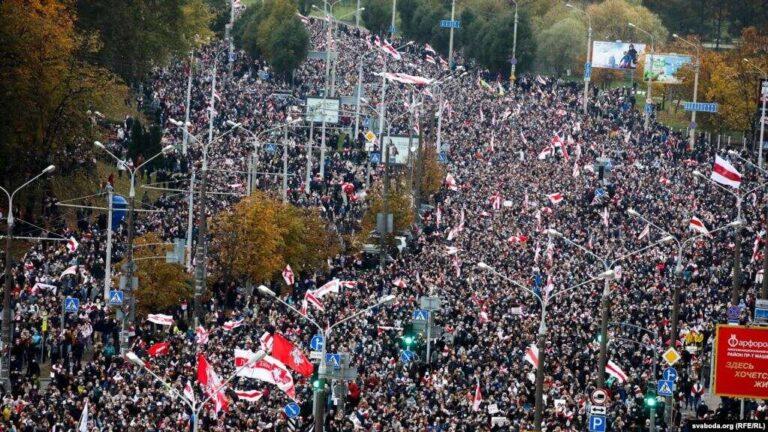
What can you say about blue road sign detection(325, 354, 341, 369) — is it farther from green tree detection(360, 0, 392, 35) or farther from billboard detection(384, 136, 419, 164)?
green tree detection(360, 0, 392, 35)

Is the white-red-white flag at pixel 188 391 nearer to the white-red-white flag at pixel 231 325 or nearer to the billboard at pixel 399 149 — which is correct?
the white-red-white flag at pixel 231 325

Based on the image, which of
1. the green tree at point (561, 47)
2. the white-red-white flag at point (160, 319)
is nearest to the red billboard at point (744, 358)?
the white-red-white flag at point (160, 319)

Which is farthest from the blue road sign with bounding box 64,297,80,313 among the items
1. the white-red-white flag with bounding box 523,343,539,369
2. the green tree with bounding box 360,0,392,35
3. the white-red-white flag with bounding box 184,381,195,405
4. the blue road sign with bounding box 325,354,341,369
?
the green tree with bounding box 360,0,392,35

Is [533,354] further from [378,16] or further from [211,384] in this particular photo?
[378,16]

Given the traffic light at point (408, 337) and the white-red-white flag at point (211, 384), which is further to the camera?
the traffic light at point (408, 337)

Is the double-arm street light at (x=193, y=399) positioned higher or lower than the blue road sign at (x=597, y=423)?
higher

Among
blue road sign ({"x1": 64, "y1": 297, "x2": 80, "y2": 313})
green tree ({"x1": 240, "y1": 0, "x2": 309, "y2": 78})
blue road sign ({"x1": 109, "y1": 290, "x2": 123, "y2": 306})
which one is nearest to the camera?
blue road sign ({"x1": 64, "y1": 297, "x2": 80, "y2": 313})

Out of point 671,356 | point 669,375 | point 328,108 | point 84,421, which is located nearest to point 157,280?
point 671,356
